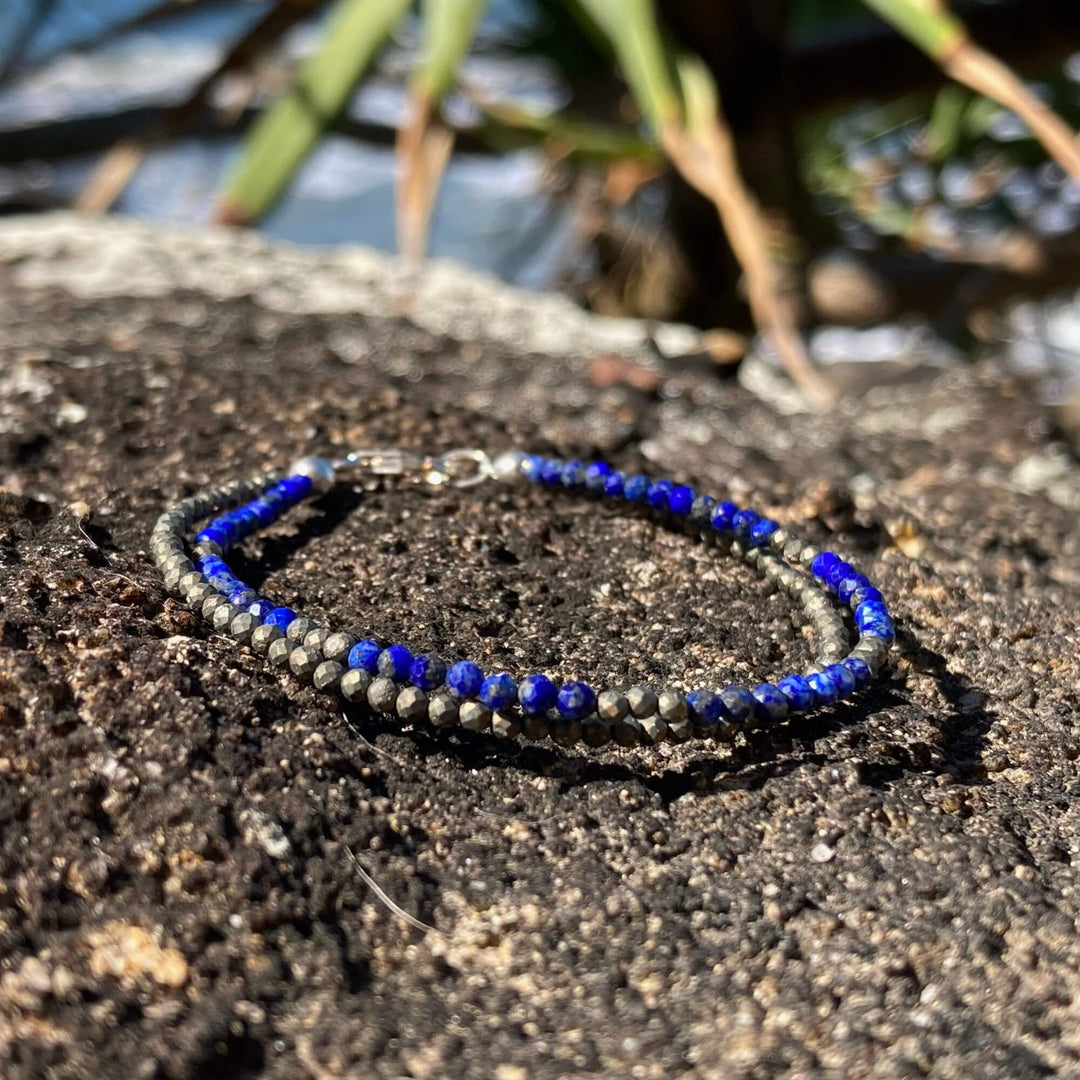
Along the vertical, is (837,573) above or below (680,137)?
below

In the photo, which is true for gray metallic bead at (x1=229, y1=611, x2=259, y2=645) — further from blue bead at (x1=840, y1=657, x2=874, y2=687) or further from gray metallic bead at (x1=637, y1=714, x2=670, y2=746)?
blue bead at (x1=840, y1=657, x2=874, y2=687)

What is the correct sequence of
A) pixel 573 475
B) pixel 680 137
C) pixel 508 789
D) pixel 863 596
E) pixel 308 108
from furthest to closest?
pixel 308 108, pixel 680 137, pixel 573 475, pixel 863 596, pixel 508 789

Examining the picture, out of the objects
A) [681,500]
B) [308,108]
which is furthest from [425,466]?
[308,108]

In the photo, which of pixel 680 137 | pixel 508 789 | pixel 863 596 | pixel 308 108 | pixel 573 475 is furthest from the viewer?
pixel 308 108

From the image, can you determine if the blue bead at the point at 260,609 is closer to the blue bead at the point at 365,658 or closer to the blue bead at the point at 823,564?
the blue bead at the point at 365,658

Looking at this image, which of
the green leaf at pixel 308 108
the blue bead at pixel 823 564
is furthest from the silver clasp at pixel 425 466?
the green leaf at pixel 308 108

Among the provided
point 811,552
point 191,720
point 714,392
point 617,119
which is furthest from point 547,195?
point 191,720

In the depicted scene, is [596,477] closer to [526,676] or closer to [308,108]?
[526,676]
